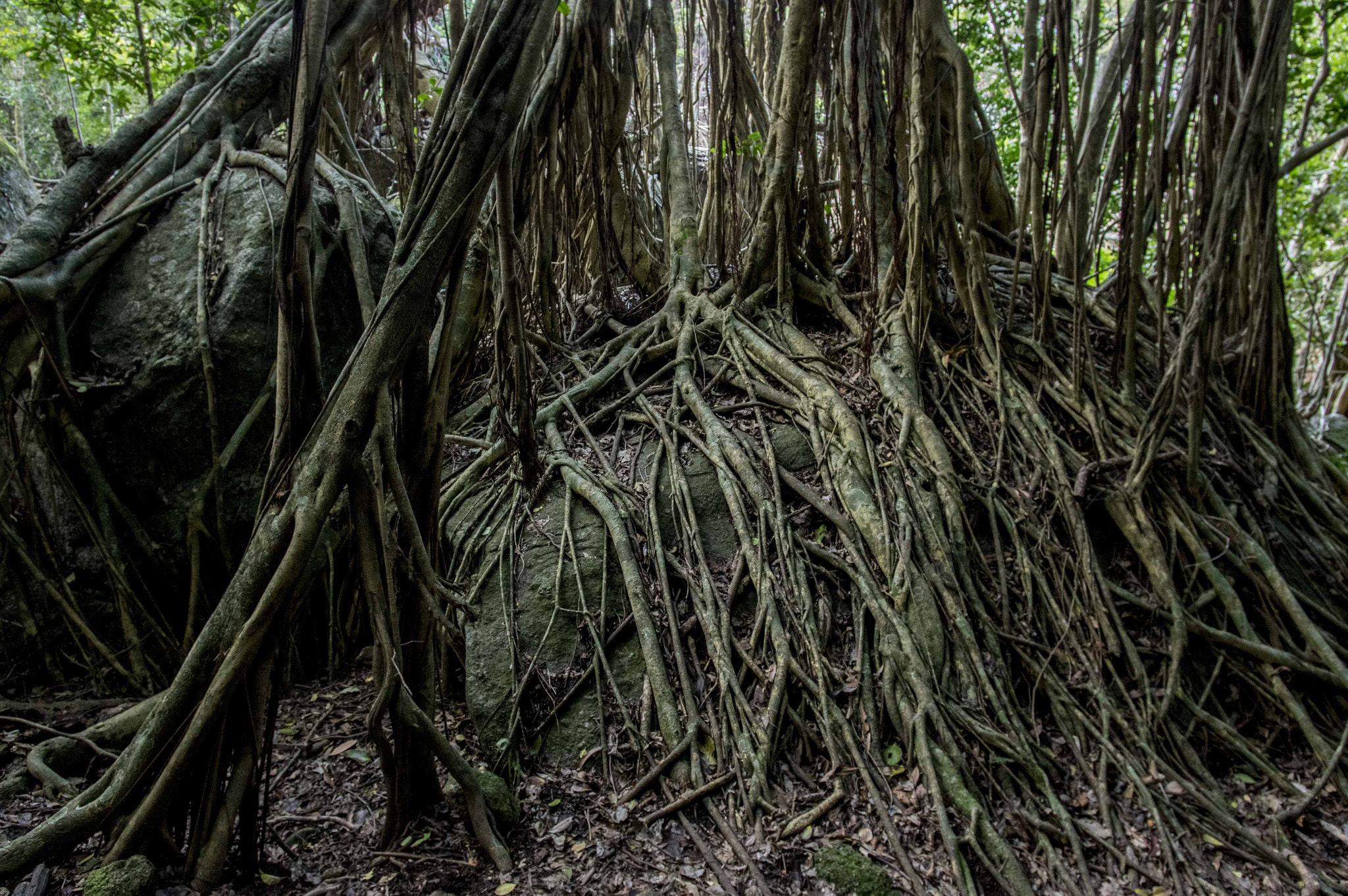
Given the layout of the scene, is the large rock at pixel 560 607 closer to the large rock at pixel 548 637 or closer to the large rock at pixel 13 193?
the large rock at pixel 548 637

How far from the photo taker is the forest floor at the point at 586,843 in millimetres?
2082

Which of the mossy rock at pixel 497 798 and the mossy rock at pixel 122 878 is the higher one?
the mossy rock at pixel 122 878

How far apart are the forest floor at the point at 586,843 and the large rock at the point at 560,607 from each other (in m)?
0.20

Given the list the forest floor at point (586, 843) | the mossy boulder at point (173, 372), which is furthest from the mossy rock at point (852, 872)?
the mossy boulder at point (173, 372)

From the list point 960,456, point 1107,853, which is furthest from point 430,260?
point 1107,853

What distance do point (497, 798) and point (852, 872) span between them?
3.46 feet

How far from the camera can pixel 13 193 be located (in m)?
3.71

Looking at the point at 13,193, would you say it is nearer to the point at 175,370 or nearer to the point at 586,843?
the point at 175,370

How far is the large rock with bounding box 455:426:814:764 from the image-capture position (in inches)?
107

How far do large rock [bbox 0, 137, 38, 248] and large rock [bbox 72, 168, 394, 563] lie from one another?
0.86 m

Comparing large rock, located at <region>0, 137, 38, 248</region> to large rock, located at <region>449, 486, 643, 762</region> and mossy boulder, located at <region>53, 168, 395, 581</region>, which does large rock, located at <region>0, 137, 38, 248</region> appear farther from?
large rock, located at <region>449, 486, 643, 762</region>

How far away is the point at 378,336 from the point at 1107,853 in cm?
253

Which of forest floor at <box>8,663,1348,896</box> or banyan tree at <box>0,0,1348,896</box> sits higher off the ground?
banyan tree at <box>0,0,1348,896</box>

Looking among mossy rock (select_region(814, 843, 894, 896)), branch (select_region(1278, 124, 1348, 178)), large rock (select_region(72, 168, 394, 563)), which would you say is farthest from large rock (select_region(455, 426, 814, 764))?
branch (select_region(1278, 124, 1348, 178))
